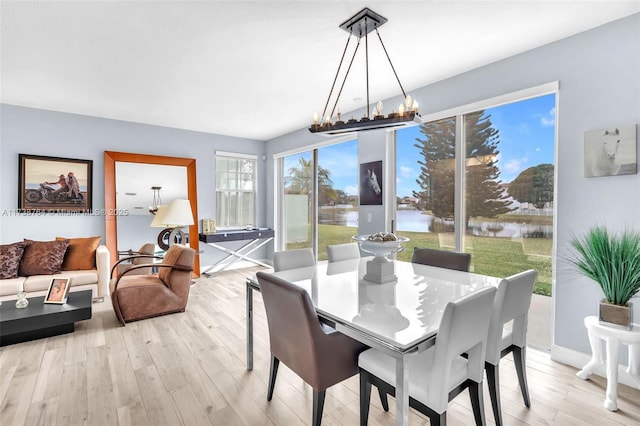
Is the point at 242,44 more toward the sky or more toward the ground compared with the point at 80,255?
more toward the sky

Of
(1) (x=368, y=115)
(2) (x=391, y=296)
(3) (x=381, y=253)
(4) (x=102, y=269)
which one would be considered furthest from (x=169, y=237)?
(2) (x=391, y=296)

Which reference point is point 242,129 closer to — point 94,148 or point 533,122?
point 94,148

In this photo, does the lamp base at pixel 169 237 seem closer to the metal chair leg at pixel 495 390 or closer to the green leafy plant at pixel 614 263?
the metal chair leg at pixel 495 390

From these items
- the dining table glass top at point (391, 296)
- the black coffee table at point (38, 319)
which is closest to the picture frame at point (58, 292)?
the black coffee table at point (38, 319)

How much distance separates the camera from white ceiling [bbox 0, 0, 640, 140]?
6.51 ft

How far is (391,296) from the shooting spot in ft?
5.77

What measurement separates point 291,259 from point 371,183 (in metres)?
1.73

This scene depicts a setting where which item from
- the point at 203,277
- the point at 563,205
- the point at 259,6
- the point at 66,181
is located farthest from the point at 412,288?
the point at 66,181

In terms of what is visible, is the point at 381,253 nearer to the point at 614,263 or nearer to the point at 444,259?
the point at 444,259

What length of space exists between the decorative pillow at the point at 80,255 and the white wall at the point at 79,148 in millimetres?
561

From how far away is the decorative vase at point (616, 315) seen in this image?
1903mm

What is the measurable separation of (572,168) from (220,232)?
191 inches

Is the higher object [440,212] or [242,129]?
[242,129]

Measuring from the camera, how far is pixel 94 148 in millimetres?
4453
